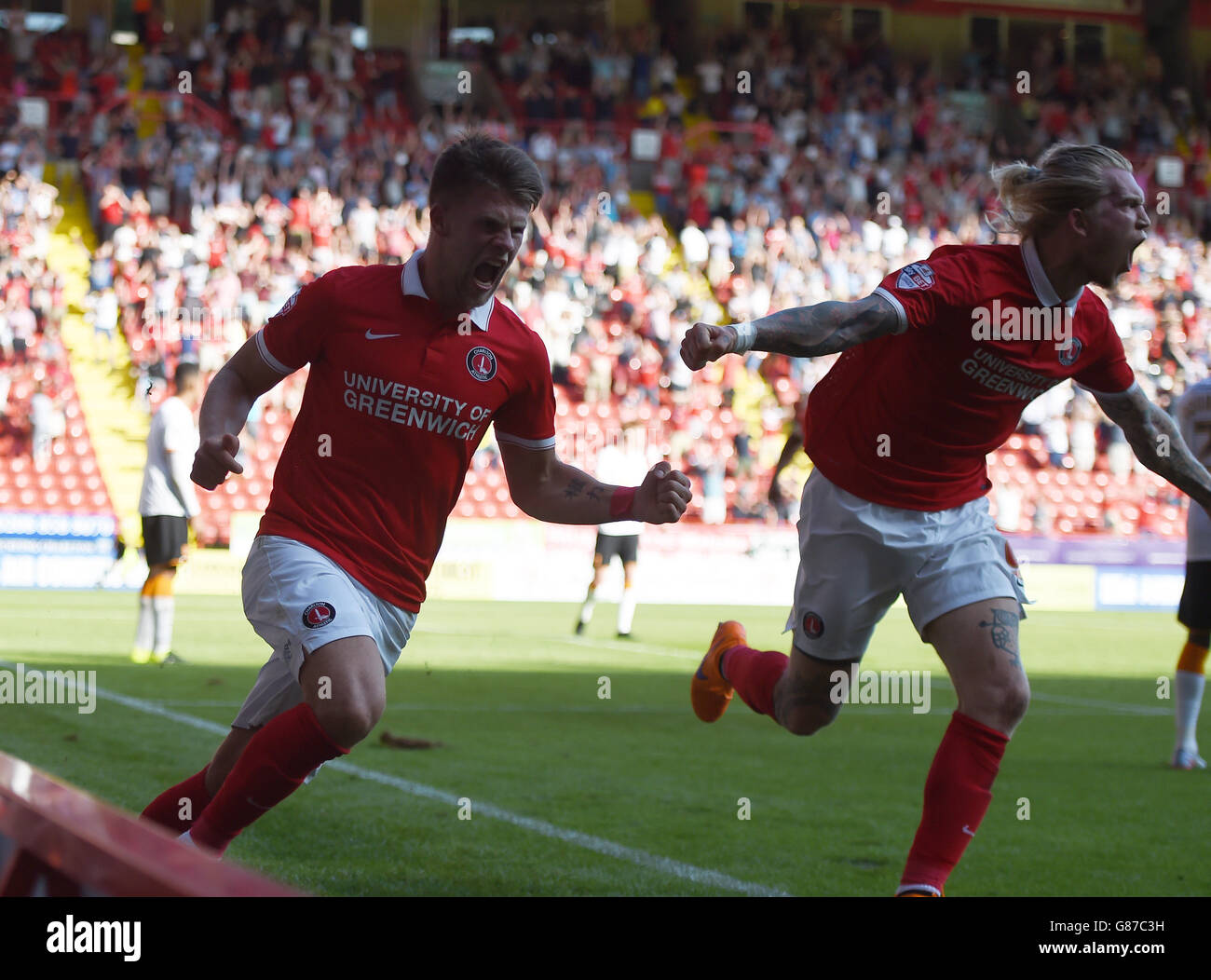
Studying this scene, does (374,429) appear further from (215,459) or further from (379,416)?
(215,459)

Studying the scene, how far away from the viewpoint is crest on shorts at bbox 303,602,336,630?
13.2ft

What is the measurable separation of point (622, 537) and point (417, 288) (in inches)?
425

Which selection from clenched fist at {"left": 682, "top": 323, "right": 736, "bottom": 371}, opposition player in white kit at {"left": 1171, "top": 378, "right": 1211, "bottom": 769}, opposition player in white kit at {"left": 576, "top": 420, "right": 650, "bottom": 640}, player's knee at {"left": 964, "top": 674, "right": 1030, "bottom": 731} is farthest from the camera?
opposition player in white kit at {"left": 576, "top": 420, "right": 650, "bottom": 640}

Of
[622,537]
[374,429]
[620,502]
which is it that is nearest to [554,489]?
[620,502]

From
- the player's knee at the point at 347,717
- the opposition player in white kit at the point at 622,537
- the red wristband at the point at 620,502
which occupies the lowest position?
the opposition player in white kit at the point at 622,537

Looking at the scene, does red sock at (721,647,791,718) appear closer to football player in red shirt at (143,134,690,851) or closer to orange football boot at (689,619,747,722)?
orange football boot at (689,619,747,722)

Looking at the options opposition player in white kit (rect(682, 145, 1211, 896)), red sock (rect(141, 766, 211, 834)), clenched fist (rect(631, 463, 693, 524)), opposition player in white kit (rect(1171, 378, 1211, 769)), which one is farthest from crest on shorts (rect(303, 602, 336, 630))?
opposition player in white kit (rect(1171, 378, 1211, 769))

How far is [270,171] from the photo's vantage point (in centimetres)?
2608

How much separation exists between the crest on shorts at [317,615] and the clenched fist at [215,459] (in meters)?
0.41

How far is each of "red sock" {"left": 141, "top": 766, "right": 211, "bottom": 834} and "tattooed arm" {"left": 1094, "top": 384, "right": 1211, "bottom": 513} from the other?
3144mm

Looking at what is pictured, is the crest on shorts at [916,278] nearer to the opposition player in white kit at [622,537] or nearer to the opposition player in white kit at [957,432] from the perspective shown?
the opposition player in white kit at [957,432]

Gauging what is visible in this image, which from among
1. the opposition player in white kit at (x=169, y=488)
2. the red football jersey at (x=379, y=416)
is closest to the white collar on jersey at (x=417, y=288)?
the red football jersey at (x=379, y=416)

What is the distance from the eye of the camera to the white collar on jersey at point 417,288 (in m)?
4.45

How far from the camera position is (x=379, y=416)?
4.29 metres
